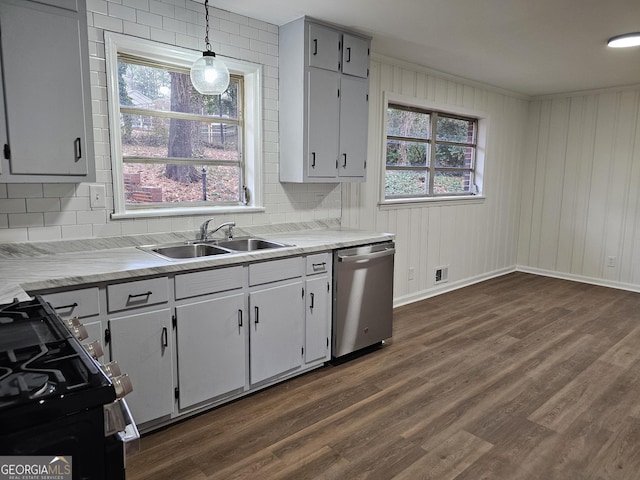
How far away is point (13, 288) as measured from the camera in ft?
5.96

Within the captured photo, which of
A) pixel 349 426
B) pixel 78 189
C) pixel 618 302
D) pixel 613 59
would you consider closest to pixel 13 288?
pixel 78 189

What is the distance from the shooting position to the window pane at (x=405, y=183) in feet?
15.3

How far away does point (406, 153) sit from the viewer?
4.81m

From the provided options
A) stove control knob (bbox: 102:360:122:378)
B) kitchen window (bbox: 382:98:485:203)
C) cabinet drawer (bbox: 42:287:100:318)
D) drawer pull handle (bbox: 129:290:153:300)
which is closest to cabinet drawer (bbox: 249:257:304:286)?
drawer pull handle (bbox: 129:290:153:300)

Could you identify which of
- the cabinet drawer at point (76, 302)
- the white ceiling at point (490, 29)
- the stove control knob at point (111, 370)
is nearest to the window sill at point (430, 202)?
the white ceiling at point (490, 29)

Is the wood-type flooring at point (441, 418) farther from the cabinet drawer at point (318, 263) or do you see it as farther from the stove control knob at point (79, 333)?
the stove control knob at point (79, 333)

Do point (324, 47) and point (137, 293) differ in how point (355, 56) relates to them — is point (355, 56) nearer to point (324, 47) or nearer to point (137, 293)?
point (324, 47)

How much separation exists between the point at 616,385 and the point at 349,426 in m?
1.95

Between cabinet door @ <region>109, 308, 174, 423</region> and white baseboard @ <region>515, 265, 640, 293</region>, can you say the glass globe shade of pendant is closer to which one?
cabinet door @ <region>109, 308, 174, 423</region>

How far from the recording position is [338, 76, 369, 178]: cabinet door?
3508 mm

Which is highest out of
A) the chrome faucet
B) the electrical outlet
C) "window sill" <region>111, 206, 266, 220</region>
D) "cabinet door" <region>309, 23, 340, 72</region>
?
"cabinet door" <region>309, 23, 340, 72</region>

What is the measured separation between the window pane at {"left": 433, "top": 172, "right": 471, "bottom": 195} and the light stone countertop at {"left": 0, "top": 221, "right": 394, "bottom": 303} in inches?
A: 89.3

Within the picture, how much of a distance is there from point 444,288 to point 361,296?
7.46 feet

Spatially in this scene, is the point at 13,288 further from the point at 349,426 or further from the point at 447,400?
the point at 447,400
